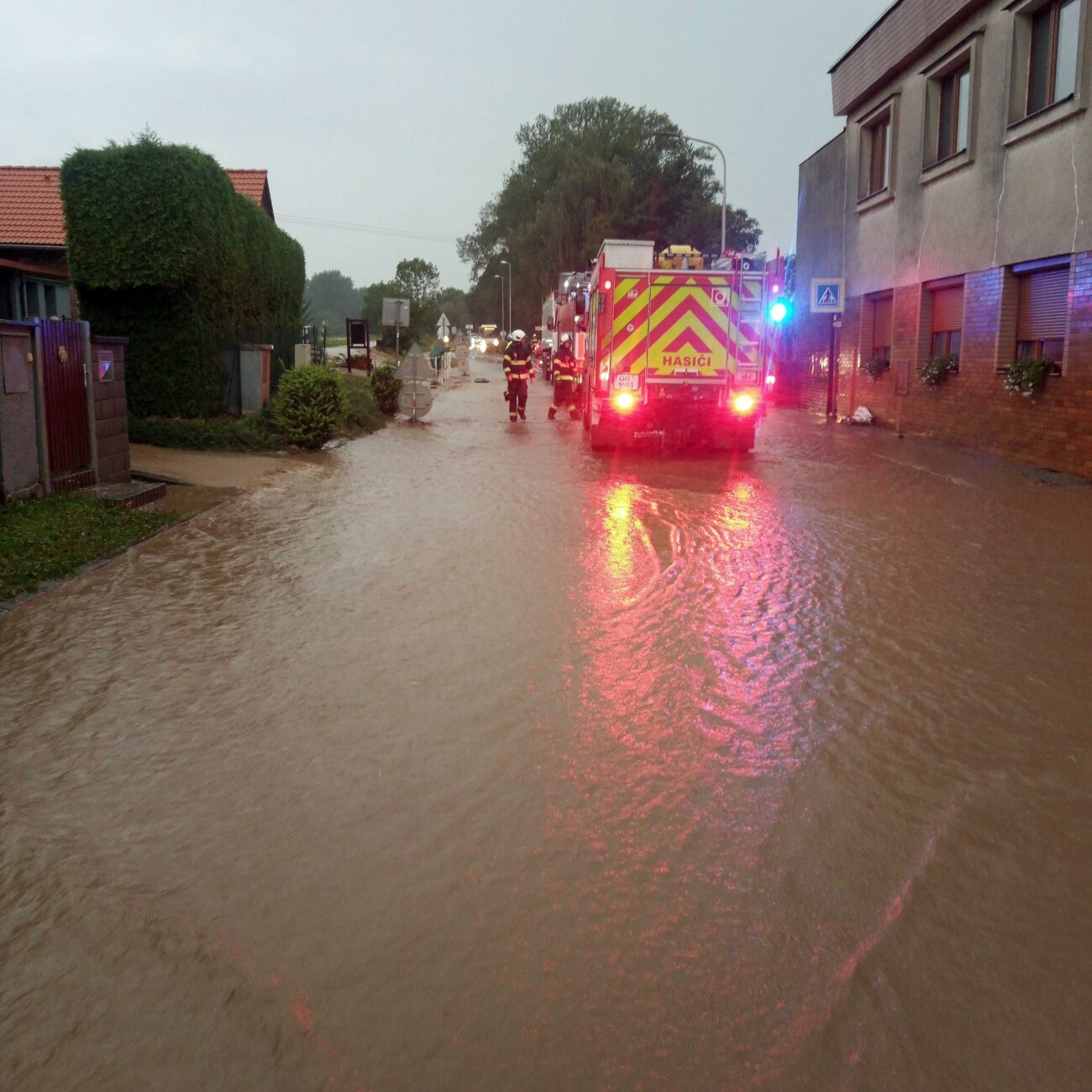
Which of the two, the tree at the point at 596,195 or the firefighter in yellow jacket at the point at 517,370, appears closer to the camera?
the firefighter in yellow jacket at the point at 517,370

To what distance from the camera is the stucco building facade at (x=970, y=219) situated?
1509cm

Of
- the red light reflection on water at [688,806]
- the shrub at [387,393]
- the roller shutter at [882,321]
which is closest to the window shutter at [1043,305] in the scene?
the roller shutter at [882,321]

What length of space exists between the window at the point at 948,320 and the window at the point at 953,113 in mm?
2250

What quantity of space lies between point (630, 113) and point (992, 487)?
76.9m

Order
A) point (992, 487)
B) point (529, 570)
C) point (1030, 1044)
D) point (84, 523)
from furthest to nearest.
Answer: point (992, 487), point (84, 523), point (529, 570), point (1030, 1044)

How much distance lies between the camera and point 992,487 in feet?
45.9

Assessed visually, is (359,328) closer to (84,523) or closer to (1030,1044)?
(84,523)

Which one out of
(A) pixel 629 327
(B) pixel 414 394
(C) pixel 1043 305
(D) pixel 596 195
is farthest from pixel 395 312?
(D) pixel 596 195

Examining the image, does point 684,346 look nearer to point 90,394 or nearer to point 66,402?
point 90,394

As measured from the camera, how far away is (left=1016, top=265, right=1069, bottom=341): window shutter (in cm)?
1585

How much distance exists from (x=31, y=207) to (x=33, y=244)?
2019 millimetres

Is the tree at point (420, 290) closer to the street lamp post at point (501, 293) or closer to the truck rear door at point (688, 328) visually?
the street lamp post at point (501, 293)

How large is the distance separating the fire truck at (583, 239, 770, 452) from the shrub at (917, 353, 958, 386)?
14.7 ft

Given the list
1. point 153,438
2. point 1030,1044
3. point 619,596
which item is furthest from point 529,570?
point 153,438
